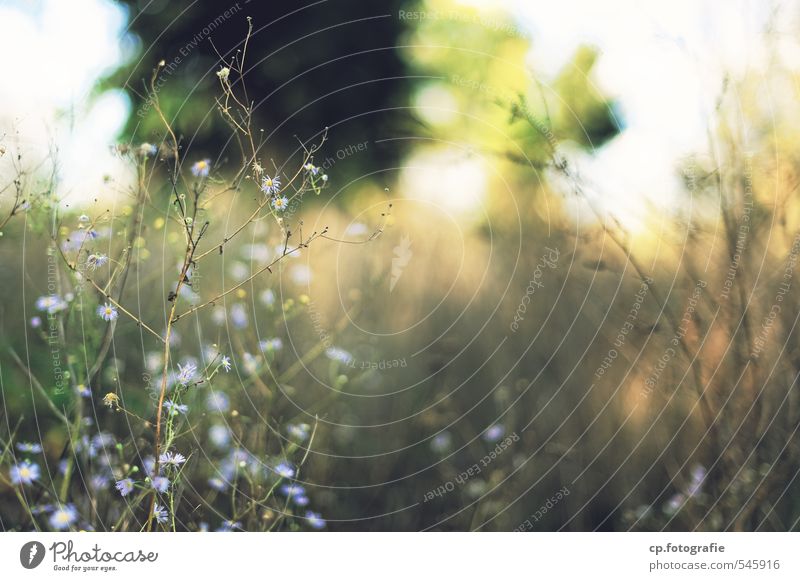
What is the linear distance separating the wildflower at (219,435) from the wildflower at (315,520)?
31cm

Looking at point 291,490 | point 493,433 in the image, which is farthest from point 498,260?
point 291,490

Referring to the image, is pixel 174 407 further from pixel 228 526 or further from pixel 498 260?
pixel 498 260

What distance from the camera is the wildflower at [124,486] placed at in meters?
1.86

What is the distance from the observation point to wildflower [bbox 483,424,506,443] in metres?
2.21

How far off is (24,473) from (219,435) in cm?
50

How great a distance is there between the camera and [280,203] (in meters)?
2.01

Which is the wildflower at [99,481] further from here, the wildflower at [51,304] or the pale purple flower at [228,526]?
the wildflower at [51,304]

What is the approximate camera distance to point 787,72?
2.36 metres

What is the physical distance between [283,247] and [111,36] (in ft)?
2.60

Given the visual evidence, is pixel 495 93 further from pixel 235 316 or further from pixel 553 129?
pixel 235 316

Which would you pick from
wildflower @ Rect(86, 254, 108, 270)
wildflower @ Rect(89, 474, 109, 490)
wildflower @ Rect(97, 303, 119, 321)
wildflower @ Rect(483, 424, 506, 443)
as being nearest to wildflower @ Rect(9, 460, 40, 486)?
wildflower @ Rect(89, 474, 109, 490)

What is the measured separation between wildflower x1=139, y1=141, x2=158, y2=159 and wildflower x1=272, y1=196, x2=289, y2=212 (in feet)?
1.14

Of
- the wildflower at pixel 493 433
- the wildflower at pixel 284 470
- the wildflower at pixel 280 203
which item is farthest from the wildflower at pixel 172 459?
the wildflower at pixel 493 433

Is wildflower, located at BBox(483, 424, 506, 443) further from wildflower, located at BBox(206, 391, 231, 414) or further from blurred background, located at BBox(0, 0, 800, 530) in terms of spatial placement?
wildflower, located at BBox(206, 391, 231, 414)
